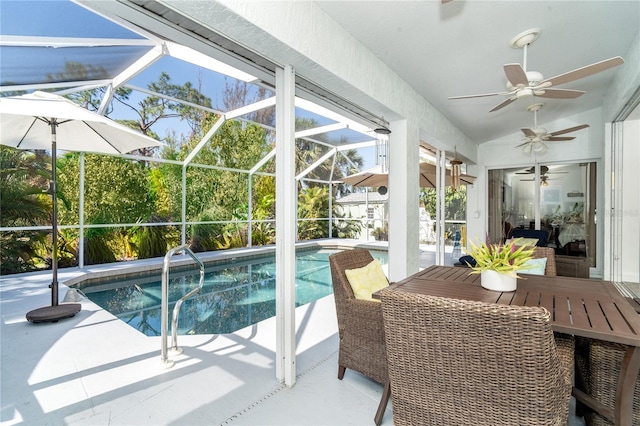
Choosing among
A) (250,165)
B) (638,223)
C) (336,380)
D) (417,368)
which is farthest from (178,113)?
(638,223)

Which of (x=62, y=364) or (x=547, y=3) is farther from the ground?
(x=547, y=3)

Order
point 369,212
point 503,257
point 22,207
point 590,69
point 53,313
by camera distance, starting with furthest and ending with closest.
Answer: point 369,212, point 22,207, point 53,313, point 590,69, point 503,257

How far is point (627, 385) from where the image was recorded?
58.4 inches

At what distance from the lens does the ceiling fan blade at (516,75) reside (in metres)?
2.58

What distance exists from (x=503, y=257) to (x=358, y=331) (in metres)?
1.10

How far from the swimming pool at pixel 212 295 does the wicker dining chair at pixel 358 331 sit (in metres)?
2.03

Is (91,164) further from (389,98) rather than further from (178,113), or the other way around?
(389,98)

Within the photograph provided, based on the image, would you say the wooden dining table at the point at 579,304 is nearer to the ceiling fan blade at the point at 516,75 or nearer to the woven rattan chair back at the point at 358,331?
the woven rattan chair back at the point at 358,331

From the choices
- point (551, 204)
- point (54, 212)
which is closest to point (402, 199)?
point (54, 212)

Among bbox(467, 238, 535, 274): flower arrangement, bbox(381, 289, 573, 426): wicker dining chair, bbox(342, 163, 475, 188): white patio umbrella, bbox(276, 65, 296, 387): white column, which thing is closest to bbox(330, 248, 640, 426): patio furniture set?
bbox(381, 289, 573, 426): wicker dining chair

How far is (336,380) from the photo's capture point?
2.38m

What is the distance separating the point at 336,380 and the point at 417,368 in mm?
1208

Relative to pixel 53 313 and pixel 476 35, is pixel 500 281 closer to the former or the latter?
pixel 476 35

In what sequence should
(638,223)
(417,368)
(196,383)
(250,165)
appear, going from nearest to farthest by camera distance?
1. (417,368)
2. (196,383)
3. (638,223)
4. (250,165)
